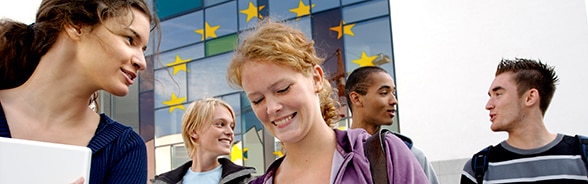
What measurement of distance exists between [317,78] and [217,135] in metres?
1.37

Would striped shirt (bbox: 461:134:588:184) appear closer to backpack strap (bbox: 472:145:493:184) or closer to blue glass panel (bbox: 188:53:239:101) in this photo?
backpack strap (bbox: 472:145:493:184)

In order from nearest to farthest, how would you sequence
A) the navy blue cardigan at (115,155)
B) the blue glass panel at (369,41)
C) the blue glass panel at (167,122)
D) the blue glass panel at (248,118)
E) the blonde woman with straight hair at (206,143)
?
the navy blue cardigan at (115,155) < the blonde woman with straight hair at (206,143) < the blue glass panel at (369,41) < the blue glass panel at (248,118) < the blue glass panel at (167,122)

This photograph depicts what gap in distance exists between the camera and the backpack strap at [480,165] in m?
2.42

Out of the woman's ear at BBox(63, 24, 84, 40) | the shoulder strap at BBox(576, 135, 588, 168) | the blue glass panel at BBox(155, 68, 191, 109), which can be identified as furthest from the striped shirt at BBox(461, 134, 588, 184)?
the blue glass panel at BBox(155, 68, 191, 109)

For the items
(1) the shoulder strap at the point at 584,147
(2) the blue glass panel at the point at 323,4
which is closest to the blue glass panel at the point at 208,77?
(2) the blue glass panel at the point at 323,4

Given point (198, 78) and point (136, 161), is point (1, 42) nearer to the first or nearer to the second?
point (136, 161)

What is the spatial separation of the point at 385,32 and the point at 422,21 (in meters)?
0.49

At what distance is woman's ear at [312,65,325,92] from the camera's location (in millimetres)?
1666

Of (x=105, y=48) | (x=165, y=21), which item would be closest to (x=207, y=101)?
(x=105, y=48)

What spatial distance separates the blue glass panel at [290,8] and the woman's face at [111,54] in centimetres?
602

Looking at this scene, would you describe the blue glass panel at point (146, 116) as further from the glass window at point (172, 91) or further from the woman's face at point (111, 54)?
the woman's face at point (111, 54)

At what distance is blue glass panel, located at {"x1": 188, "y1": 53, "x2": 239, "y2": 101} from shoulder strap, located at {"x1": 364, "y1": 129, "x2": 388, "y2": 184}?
668 centimetres

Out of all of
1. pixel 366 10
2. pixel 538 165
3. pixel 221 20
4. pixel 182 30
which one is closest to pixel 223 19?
pixel 221 20

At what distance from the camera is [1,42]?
1418 millimetres
